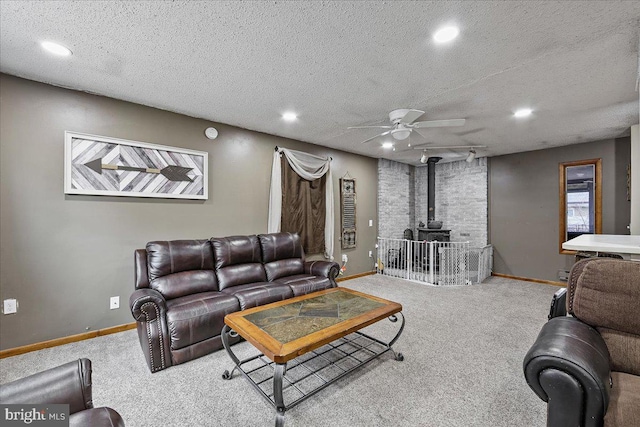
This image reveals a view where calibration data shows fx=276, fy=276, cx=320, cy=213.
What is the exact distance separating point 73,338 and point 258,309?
6.78ft

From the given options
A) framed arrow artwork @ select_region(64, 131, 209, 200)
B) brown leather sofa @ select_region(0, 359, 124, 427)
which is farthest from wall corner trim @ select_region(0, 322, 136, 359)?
brown leather sofa @ select_region(0, 359, 124, 427)

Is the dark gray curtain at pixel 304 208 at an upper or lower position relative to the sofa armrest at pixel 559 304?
upper

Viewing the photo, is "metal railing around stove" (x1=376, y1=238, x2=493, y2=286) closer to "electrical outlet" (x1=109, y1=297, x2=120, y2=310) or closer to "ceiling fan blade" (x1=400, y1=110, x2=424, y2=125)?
"ceiling fan blade" (x1=400, y1=110, x2=424, y2=125)

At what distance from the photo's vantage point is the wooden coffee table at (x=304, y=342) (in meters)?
1.68

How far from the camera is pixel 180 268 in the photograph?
9.62 feet

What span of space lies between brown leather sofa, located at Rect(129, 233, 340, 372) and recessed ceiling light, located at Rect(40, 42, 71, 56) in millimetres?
1748

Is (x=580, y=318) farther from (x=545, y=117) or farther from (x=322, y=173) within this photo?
(x=322, y=173)

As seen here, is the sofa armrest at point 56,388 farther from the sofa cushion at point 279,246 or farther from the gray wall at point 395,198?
the gray wall at point 395,198

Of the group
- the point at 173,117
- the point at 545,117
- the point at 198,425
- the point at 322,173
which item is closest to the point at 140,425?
the point at 198,425

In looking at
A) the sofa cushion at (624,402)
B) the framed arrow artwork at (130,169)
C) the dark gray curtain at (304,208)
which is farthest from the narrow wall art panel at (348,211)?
the sofa cushion at (624,402)

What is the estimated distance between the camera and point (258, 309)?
7.48 feet

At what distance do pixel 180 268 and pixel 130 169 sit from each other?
1.27 meters

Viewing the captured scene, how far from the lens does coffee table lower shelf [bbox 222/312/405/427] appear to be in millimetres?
1811

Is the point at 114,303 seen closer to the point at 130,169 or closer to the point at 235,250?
the point at 235,250
